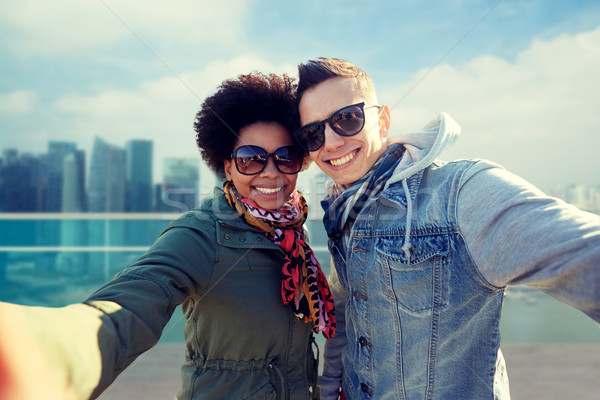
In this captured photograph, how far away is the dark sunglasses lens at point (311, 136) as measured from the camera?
1477 millimetres

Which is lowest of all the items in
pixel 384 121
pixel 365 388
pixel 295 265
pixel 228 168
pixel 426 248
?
pixel 365 388

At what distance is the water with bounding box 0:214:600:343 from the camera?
4.09m

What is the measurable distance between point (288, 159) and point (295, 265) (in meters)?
0.49

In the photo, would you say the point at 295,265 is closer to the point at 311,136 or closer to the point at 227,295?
the point at 227,295

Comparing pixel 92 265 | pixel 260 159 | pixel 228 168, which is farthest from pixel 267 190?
pixel 92 265

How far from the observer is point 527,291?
185 inches

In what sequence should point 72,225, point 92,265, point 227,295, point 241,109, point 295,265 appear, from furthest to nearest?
point 72,225, point 92,265, point 241,109, point 295,265, point 227,295

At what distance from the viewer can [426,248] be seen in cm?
106

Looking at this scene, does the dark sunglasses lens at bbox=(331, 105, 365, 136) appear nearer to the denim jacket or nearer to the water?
the denim jacket

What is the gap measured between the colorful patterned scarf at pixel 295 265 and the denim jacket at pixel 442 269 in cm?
17

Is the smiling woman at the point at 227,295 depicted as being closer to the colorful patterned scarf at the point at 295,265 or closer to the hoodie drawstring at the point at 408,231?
the colorful patterned scarf at the point at 295,265

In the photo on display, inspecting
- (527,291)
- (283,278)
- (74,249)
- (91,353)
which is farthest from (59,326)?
(74,249)

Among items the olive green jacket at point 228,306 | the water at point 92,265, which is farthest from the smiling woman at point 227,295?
the water at point 92,265

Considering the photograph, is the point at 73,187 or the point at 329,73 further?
the point at 73,187
